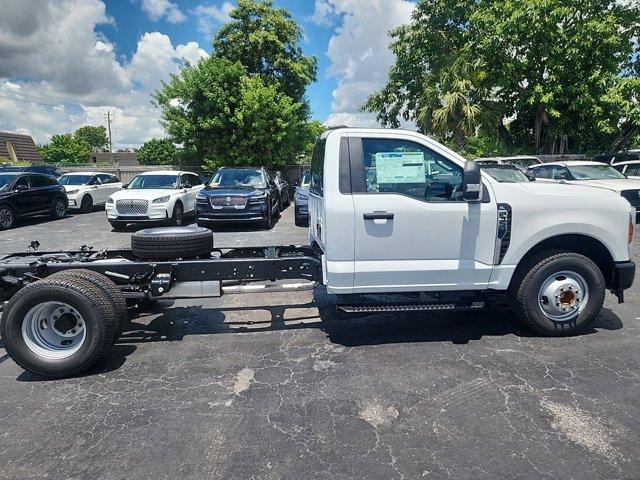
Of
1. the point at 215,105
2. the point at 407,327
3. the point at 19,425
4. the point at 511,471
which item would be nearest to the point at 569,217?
the point at 407,327

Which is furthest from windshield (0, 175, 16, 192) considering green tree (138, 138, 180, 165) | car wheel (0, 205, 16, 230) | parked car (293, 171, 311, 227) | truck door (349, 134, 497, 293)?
green tree (138, 138, 180, 165)

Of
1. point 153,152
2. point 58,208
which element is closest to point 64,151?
point 153,152

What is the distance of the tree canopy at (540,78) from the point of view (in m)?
16.4

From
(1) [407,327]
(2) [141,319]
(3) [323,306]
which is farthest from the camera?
(3) [323,306]

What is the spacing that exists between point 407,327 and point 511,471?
2.28 metres

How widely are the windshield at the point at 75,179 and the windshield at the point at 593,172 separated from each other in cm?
1754

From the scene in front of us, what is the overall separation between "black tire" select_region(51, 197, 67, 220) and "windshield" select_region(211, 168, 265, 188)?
6.06 m

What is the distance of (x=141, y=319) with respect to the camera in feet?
16.9

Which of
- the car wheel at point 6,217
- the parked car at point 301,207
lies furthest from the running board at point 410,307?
the car wheel at point 6,217

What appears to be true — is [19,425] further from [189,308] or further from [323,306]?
[323,306]

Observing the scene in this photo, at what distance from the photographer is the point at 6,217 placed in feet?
40.7

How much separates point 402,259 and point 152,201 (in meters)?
9.26

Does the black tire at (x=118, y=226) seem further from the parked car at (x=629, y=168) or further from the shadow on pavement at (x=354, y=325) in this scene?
the parked car at (x=629, y=168)

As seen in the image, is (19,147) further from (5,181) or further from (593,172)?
(593,172)
